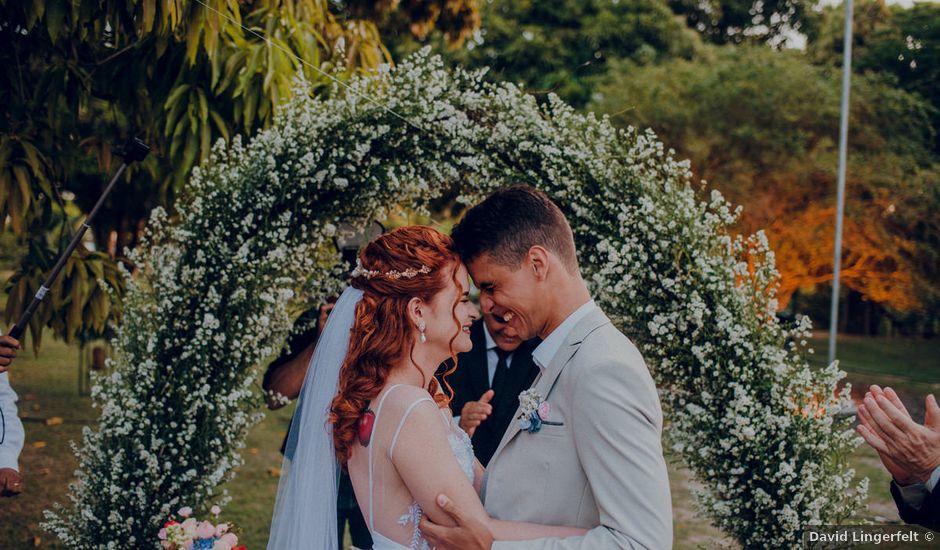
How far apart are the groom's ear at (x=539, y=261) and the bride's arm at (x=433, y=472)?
0.57 m

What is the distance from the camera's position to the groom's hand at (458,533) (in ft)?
6.98

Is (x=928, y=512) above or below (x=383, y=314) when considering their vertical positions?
below

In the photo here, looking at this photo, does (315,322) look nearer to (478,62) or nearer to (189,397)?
(189,397)

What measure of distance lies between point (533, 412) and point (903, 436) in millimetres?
1441

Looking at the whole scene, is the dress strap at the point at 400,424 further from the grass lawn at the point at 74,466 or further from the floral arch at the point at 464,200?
the grass lawn at the point at 74,466

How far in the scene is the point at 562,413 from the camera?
2.19 meters

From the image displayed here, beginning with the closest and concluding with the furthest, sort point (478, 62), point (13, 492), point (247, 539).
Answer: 1. point (13, 492)
2. point (247, 539)
3. point (478, 62)

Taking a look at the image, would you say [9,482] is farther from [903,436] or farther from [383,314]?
[903,436]

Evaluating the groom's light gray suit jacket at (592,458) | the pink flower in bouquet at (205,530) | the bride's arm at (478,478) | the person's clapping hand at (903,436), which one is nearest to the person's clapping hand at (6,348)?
the pink flower in bouquet at (205,530)

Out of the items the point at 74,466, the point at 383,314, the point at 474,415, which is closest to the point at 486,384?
the point at 474,415

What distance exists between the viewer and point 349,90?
4.09m

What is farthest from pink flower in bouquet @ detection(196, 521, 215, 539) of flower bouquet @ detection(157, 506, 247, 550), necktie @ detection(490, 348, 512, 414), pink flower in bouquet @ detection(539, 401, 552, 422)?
necktie @ detection(490, 348, 512, 414)

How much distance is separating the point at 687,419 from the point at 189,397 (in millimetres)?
2643

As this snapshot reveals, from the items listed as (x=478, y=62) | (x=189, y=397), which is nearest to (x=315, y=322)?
(x=189, y=397)
